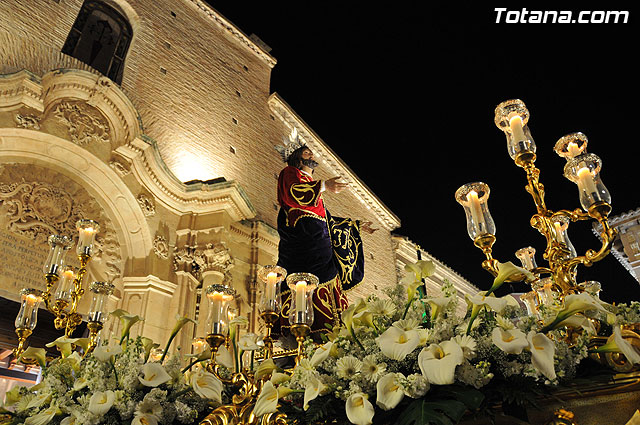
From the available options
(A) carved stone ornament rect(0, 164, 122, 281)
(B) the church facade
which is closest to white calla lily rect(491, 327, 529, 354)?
(B) the church facade

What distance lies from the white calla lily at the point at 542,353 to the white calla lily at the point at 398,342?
13.1 inches

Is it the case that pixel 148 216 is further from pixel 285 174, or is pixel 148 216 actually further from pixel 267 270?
pixel 267 270

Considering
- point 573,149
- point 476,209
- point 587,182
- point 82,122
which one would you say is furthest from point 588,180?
point 82,122

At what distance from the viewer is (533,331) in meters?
1.50

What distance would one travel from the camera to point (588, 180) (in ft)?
9.38

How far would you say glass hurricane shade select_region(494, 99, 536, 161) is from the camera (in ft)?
10.2

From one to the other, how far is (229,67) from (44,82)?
18.1ft

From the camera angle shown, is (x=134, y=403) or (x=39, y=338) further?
(x=39, y=338)

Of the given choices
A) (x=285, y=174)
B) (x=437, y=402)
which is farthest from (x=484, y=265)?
(x=285, y=174)

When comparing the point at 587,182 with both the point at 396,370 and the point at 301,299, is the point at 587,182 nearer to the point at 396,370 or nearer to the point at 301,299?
the point at 301,299

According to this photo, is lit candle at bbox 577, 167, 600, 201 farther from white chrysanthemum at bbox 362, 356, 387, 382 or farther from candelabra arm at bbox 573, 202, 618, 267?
white chrysanthemum at bbox 362, 356, 387, 382

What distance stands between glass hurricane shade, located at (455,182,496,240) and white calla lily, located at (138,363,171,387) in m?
1.77

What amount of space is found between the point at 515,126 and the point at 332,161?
11096 millimetres

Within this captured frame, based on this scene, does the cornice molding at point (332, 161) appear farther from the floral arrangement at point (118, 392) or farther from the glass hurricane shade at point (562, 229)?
the floral arrangement at point (118, 392)
